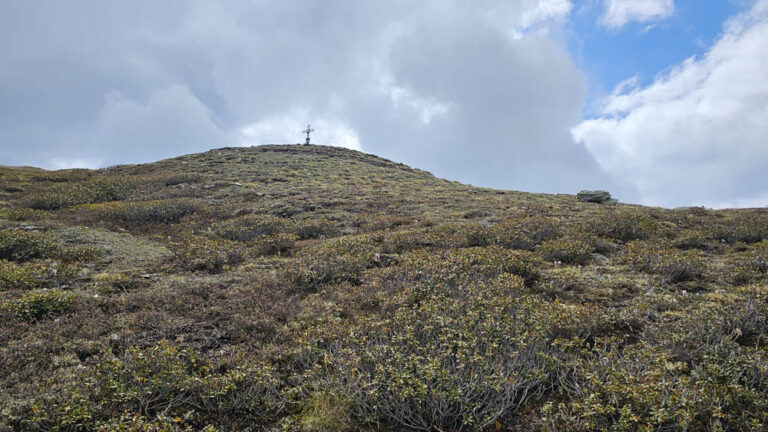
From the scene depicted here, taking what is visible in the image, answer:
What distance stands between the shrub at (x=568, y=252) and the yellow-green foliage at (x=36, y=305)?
12.2 metres

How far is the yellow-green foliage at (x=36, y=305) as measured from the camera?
269 inches

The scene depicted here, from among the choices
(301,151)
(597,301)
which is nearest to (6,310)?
(597,301)

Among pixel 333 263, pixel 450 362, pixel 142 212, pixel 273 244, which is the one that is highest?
pixel 142 212

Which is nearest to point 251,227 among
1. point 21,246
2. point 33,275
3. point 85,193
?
point 21,246

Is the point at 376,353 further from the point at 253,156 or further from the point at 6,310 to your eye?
the point at 253,156

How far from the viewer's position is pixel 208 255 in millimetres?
11273

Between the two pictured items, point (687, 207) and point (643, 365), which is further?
point (687, 207)

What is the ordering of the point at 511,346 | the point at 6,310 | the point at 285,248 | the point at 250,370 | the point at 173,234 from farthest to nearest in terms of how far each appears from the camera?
the point at 173,234 → the point at 285,248 → the point at 6,310 → the point at 511,346 → the point at 250,370

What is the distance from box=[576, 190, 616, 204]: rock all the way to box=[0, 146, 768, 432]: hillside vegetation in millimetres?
12051

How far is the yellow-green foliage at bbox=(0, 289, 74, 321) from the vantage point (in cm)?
684

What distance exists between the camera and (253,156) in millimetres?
44375

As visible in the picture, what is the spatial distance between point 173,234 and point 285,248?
531 centimetres

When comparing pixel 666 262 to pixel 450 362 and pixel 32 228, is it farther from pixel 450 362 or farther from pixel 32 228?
pixel 32 228

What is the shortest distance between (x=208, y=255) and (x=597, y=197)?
1020 inches
